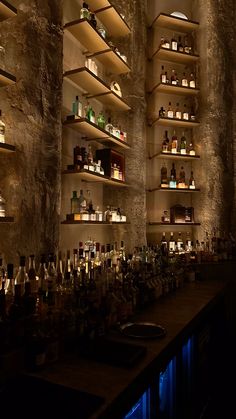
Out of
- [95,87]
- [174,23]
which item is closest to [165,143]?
[95,87]

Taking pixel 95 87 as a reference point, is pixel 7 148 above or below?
below

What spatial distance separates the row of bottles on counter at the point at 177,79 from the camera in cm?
460

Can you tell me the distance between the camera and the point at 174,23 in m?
4.65

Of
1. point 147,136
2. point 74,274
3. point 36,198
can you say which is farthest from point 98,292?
point 147,136

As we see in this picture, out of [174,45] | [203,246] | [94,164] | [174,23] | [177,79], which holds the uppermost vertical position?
[174,23]

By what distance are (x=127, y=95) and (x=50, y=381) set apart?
3.54m

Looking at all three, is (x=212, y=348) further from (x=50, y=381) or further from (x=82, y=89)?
(x=82, y=89)

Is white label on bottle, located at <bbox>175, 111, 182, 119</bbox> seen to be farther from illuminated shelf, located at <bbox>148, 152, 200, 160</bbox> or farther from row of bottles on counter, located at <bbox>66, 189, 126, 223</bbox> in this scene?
row of bottles on counter, located at <bbox>66, 189, 126, 223</bbox>

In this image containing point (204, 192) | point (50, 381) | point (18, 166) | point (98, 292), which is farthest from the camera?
point (204, 192)

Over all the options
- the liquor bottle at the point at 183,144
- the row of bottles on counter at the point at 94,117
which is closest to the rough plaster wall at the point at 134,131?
the row of bottles on counter at the point at 94,117

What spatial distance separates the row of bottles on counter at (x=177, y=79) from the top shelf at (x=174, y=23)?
0.62m

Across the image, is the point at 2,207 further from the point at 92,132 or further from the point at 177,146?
A: the point at 177,146

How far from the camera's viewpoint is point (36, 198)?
2.32m

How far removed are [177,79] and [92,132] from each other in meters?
2.20
